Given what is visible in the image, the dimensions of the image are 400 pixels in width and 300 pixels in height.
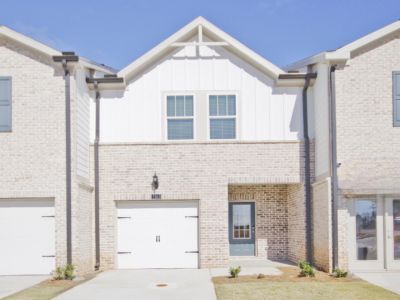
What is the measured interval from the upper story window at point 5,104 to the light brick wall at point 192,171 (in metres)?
3.14

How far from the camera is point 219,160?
55.1 ft

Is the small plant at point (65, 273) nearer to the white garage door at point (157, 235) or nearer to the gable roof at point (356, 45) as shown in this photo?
the white garage door at point (157, 235)

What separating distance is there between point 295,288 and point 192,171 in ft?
19.3

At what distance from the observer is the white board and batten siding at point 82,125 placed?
1545 cm

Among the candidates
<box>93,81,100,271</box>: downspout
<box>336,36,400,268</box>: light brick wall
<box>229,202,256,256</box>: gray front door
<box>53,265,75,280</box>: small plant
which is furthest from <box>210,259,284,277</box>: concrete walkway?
<box>53,265,75,280</box>: small plant

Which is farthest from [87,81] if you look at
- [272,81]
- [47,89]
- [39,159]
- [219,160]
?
[272,81]

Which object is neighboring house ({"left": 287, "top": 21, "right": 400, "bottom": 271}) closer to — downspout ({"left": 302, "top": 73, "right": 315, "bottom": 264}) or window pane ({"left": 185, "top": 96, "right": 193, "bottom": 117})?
downspout ({"left": 302, "top": 73, "right": 315, "bottom": 264})

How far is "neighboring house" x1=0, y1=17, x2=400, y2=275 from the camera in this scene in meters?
15.0

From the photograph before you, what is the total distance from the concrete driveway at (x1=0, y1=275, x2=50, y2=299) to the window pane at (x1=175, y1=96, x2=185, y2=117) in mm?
6659

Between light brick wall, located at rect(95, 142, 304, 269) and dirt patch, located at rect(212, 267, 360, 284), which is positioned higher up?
light brick wall, located at rect(95, 142, 304, 269)

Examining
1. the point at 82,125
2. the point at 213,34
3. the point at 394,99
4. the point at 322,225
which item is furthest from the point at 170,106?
the point at 394,99

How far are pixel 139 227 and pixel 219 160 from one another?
3512 millimetres

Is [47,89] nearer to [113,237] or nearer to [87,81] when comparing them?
[87,81]

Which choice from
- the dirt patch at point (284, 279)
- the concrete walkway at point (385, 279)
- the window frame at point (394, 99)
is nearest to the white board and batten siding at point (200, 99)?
the window frame at point (394, 99)
